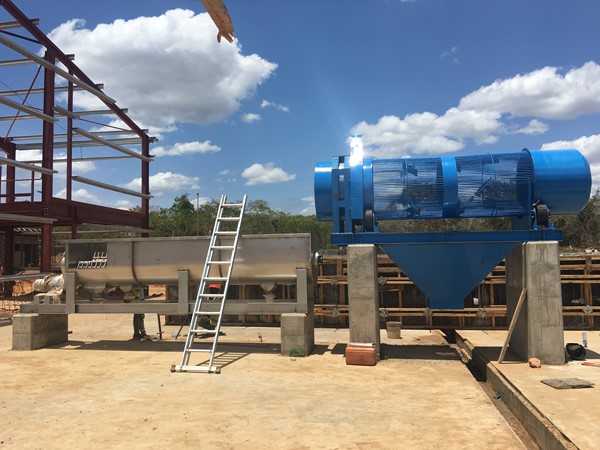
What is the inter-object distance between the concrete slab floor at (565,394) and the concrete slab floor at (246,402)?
55 cm

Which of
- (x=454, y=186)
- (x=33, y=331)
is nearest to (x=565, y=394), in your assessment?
(x=454, y=186)

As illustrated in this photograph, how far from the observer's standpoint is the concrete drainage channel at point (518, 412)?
16.1 ft

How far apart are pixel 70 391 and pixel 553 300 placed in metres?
8.37

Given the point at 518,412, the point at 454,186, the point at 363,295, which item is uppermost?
the point at 454,186

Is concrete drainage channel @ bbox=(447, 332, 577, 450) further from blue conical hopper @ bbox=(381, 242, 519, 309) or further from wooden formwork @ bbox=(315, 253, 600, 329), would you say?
wooden formwork @ bbox=(315, 253, 600, 329)

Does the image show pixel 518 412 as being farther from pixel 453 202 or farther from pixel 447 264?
pixel 453 202

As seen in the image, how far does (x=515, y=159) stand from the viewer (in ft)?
29.7

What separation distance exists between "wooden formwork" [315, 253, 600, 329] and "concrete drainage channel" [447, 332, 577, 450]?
395 centimetres

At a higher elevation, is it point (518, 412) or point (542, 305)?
point (542, 305)

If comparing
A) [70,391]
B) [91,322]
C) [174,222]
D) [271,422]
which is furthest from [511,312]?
[174,222]

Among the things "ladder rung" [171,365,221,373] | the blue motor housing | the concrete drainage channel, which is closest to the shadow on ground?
"ladder rung" [171,365,221,373]

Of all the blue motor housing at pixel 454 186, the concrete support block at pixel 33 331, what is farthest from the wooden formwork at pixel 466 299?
the concrete support block at pixel 33 331

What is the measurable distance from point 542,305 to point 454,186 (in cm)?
270

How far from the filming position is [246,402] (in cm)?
652
